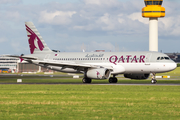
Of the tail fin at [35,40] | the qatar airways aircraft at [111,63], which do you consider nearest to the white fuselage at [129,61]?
the qatar airways aircraft at [111,63]

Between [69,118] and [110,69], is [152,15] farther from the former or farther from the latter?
[69,118]

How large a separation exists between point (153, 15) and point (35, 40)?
97918 millimetres

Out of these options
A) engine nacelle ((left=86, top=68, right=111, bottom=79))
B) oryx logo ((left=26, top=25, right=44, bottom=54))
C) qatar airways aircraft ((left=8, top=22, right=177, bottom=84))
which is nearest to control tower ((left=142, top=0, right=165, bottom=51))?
oryx logo ((left=26, top=25, right=44, bottom=54))

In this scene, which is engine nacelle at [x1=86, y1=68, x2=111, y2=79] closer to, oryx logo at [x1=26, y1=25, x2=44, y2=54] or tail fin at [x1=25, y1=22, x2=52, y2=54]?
tail fin at [x1=25, y1=22, x2=52, y2=54]

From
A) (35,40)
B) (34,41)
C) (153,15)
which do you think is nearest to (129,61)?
(35,40)

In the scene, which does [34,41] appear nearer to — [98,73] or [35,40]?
[35,40]

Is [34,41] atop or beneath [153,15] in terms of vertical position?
beneath

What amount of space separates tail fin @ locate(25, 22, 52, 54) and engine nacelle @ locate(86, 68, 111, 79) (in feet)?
45.6

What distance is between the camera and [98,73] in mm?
49406

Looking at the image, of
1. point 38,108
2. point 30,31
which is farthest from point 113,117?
point 30,31

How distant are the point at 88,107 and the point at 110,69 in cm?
3066

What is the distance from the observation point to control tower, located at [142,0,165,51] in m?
151

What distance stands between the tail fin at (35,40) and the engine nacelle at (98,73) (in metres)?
13.9

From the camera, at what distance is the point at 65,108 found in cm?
2081
